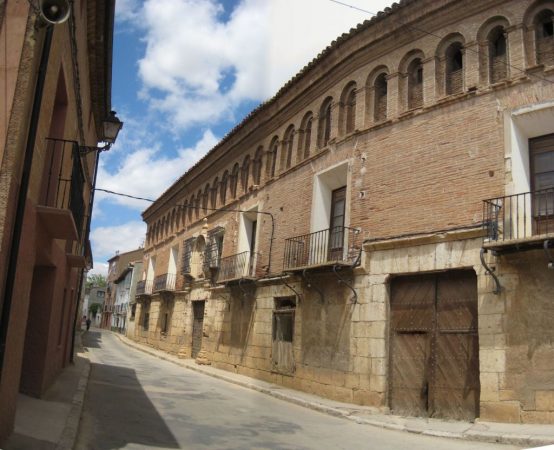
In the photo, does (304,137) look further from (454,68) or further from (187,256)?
(187,256)

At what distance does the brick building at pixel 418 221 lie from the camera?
29.4ft

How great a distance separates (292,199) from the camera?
15.1 meters

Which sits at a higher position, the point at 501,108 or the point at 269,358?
the point at 501,108

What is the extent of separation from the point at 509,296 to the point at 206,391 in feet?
23.5

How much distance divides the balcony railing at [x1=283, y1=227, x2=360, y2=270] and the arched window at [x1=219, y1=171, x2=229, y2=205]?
259 inches

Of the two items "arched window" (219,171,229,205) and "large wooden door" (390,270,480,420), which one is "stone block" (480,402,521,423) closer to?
"large wooden door" (390,270,480,420)

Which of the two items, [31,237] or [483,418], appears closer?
[31,237]

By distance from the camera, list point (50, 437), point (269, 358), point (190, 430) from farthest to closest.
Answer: point (269, 358) → point (190, 430) → point (50, 437)

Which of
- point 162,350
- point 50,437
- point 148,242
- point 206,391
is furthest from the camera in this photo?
point 148,242

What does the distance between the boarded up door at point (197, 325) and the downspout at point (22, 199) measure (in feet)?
53.5

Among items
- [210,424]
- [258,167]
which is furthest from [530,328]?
[258,167]

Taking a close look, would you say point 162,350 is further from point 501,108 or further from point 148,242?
point 501,108

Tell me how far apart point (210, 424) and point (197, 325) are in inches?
538

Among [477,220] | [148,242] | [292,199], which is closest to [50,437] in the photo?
[477,220]
